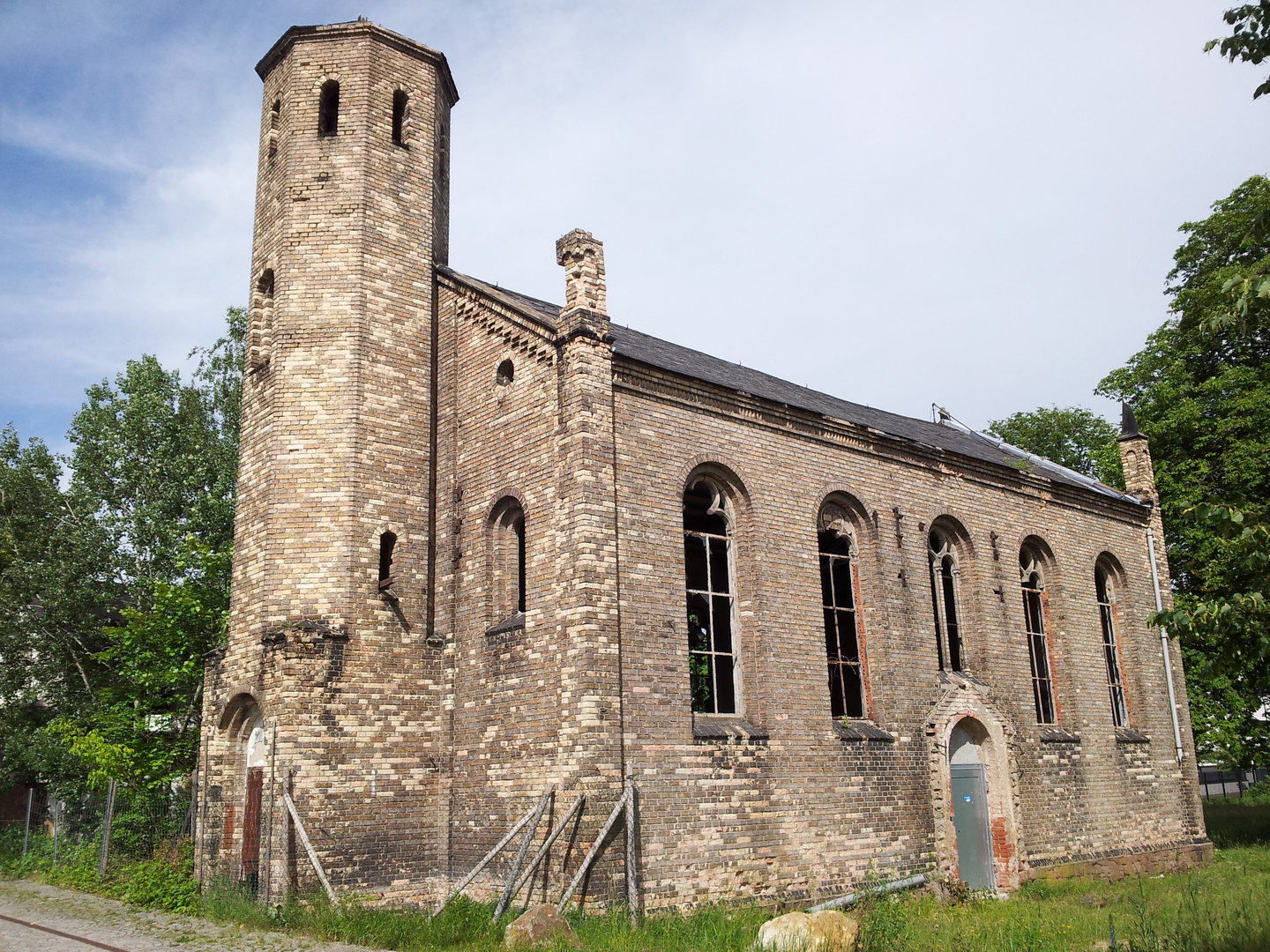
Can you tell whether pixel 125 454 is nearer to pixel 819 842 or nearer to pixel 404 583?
pixel 404 583

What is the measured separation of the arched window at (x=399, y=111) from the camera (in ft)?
53.4

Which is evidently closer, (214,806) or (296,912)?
(296,912)

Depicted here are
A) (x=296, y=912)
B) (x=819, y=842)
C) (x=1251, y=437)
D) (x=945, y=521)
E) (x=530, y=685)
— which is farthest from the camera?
(x=1251, y=437)

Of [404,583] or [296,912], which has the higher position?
[404,583]

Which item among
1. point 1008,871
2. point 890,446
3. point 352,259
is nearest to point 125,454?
point 352,259

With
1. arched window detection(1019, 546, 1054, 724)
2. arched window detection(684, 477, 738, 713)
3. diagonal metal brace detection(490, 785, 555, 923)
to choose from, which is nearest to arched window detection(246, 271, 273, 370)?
arched window detection(684, 477, 738, 713)

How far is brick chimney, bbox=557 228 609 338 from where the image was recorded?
12859 millimetres

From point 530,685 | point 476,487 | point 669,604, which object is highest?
point 476,487

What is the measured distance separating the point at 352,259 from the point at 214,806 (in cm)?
810

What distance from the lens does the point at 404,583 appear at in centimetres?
1388

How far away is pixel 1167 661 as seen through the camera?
70.3 feet

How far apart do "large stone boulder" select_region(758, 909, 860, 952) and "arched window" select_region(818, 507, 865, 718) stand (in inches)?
202

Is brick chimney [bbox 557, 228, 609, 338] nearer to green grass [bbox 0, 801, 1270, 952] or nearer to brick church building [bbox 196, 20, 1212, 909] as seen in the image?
brick church building [bbox 196, 20, 1212, 909]

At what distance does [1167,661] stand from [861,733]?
10.7 m
